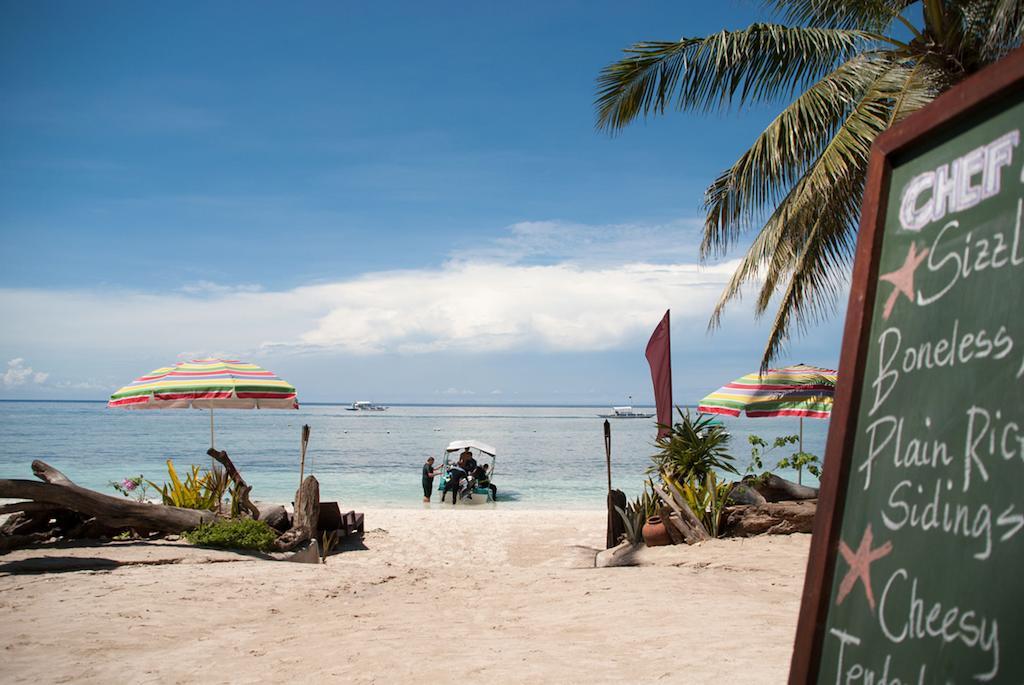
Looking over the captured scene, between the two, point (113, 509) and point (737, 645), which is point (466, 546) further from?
point (737, 645)

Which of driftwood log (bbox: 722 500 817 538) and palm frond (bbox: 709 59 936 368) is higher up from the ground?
palm frond (bbox: 709 59 936 368)

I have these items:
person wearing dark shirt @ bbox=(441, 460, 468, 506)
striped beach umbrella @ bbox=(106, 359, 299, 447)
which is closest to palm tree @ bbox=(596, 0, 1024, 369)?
striped beach umbrella @ bbox=(106, 359, 299, 447)

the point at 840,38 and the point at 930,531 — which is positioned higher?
the point at 840,38

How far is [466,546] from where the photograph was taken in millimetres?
12344

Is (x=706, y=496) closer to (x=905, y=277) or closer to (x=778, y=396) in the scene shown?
(x=778, y=396)

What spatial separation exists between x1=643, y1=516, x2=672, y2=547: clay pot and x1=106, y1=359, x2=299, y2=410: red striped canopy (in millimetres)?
4949

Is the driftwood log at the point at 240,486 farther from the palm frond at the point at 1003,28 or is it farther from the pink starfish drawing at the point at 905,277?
the pink starfish drawing at the point at 905,277

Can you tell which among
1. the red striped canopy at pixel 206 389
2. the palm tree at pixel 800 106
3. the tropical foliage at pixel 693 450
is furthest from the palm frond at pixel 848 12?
the red striped canopy at pixel 206 389

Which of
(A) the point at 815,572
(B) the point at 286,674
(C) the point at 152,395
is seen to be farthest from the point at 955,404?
(C) the point at 152,395

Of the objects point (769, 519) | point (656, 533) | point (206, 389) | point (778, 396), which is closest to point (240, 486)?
point (206, 389)

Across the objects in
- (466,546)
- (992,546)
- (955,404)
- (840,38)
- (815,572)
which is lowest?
(466,546)

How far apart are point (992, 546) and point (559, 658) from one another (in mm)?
3492

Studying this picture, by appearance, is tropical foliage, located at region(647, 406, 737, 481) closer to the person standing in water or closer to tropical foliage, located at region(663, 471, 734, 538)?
tropical foliage, located at region(663, 471, 734, 538)

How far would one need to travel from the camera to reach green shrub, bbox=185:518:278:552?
348 inches
